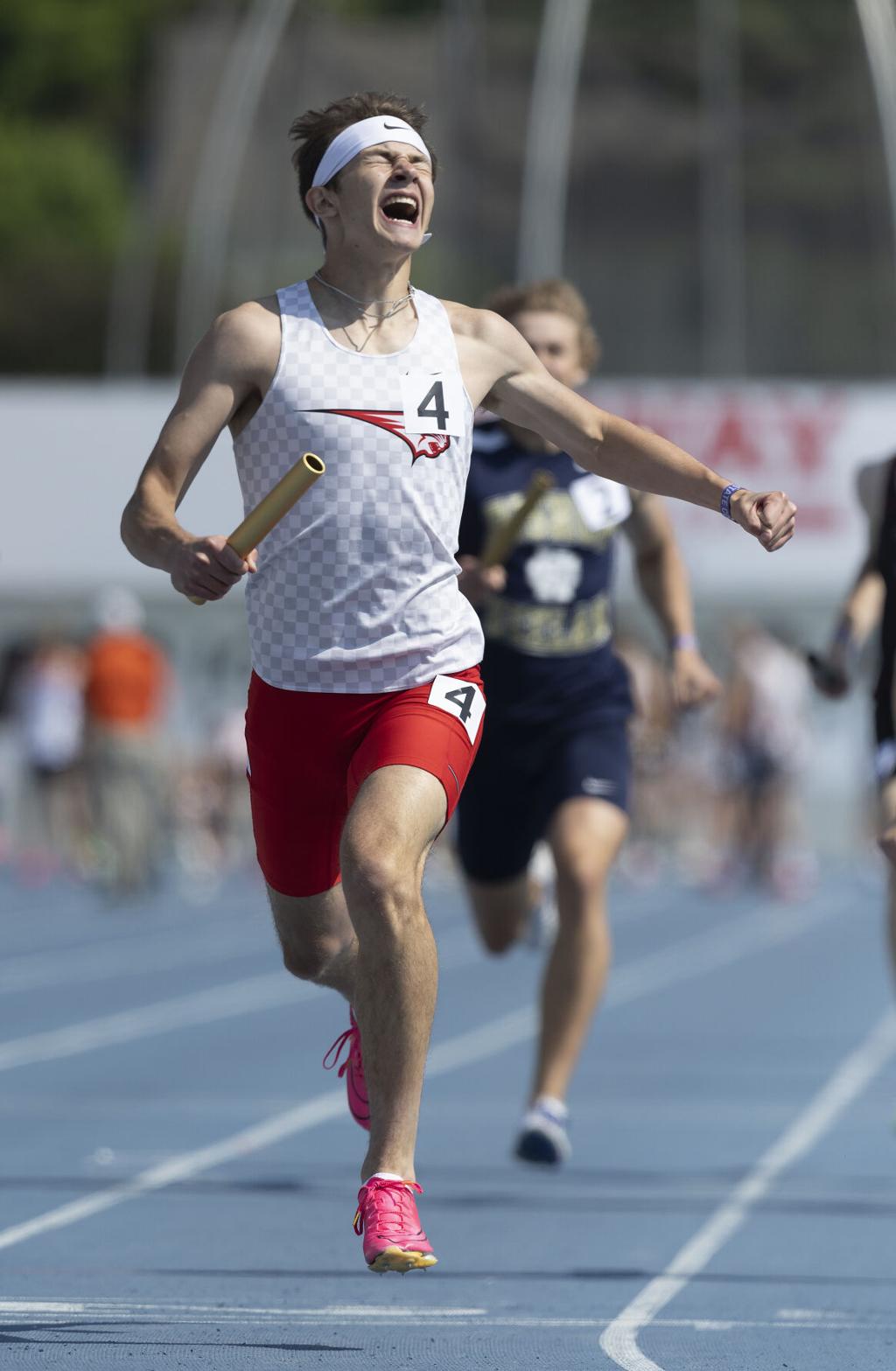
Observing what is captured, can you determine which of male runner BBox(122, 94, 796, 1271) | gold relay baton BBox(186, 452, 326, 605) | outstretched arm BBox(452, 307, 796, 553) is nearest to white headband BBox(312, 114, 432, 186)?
male runner BBox(122, 94, 796, 1271)

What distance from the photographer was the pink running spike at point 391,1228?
4.29 metres

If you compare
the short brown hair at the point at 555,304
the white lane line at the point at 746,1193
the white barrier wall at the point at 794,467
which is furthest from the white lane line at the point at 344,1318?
the white barrier wall at the point at 794,467

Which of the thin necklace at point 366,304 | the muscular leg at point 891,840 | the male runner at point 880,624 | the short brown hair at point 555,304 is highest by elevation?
the short brown hair at point 555,304

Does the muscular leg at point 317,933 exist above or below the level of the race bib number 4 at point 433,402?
below

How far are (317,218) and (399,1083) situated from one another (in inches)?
66.1

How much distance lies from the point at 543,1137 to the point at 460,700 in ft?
6.94

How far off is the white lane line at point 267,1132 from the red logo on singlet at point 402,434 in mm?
2132

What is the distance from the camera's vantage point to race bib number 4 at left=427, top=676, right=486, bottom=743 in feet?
15.8

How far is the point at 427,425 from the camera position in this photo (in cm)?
471

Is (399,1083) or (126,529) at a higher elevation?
(126,529)

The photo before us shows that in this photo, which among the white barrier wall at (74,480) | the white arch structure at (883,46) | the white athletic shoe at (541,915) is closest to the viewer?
the white athletic shoe at (541,915)

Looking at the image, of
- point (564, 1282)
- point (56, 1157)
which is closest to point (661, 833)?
point (56, 1157)

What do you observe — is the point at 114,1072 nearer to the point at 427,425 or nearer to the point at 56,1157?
the point at 56,1157

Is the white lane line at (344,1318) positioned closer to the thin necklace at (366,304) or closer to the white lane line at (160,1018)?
the thin necklace at (366,304)
